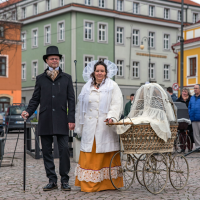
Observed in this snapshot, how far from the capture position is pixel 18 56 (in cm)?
3972

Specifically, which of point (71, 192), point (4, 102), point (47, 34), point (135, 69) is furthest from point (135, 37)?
point (71, 192)

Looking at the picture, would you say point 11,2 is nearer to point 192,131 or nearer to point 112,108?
point 192,131

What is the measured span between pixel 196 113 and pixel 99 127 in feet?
20.9

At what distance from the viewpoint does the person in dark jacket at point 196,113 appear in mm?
12148

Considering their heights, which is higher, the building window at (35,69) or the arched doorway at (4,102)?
the building window at (35,69)

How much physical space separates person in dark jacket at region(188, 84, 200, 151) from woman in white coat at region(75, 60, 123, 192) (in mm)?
6151

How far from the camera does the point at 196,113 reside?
12156 mm

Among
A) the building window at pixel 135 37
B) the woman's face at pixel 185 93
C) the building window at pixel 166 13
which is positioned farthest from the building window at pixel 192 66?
the woman's face at pixel 185 93

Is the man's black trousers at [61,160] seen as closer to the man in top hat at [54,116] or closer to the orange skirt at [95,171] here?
the man in top hat at [54,116]

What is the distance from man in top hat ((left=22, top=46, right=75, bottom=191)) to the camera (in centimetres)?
643

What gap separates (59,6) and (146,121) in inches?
1553

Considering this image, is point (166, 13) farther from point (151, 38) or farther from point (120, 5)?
point (120, 5)

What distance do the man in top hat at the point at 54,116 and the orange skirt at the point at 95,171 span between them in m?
0.24

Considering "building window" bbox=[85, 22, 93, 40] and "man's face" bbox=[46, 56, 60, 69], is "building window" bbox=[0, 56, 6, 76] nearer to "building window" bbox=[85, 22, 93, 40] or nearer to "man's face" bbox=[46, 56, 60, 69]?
"building window" bbox=[85, 22, 93, 40]
